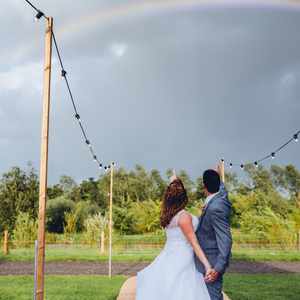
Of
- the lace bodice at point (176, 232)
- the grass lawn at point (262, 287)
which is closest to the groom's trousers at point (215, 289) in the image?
the lace bodice at point (176, 232)

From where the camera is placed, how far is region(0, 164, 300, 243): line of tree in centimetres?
2905

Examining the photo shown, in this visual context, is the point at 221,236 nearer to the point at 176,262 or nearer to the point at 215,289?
the point at 215,289

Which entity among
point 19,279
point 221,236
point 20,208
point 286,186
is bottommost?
point 19,279

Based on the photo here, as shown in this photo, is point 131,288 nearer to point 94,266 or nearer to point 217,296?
point 217,296

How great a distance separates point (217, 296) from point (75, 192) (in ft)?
157

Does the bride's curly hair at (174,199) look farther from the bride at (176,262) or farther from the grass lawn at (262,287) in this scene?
the grass lawn at (262,287)

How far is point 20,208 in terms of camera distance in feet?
114

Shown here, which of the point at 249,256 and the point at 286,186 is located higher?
the point at 286,186

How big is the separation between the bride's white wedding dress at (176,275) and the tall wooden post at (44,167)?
1.79 m

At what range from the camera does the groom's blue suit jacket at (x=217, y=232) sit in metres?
3.75

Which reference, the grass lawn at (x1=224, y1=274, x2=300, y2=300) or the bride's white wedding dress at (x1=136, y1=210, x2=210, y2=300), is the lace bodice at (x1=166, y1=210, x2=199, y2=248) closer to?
the bride's white wedding dress at (x1=136, y1=210, x2=210, y2=300)

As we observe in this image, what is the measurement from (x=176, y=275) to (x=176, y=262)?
11 centimetres

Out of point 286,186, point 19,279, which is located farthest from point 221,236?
point 286,186

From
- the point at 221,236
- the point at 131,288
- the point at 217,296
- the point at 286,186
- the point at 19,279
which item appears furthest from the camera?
the point at 286,186
